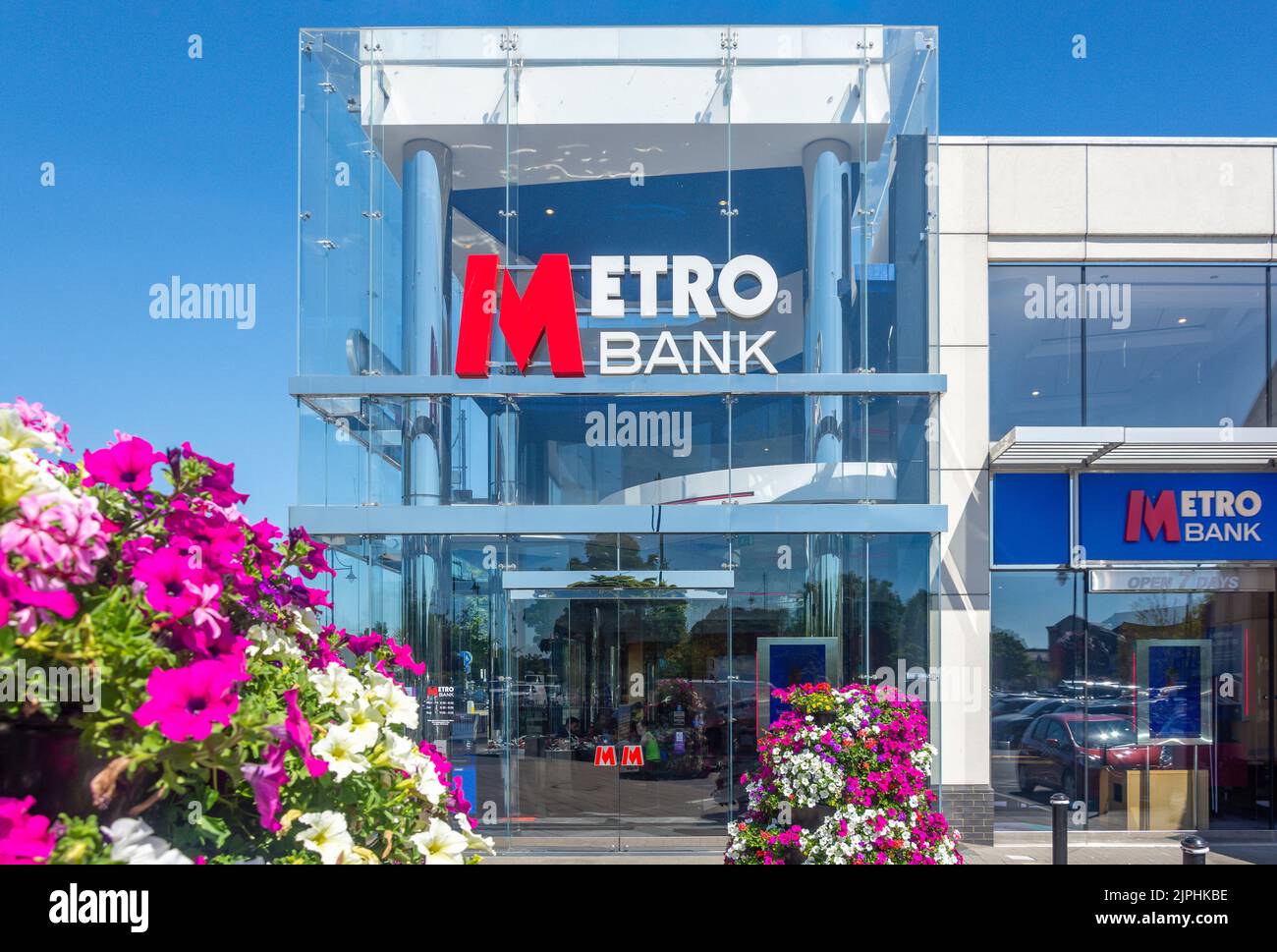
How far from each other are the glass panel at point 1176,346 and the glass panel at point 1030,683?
227 cm

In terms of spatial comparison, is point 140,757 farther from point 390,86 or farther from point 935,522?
point 390,86

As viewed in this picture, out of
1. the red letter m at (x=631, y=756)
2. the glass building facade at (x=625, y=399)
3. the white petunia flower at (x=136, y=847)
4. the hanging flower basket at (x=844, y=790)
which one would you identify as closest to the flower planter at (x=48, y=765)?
the white petunia flower at (x=136, y=847)

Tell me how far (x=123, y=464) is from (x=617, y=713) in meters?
9.35

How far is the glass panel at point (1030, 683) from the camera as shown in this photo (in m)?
10.6

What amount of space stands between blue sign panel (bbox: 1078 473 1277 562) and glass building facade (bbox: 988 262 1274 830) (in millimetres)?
Result: 48

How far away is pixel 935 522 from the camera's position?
9992mm

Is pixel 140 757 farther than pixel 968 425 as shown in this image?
No

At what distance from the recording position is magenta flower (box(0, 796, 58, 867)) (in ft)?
3.38

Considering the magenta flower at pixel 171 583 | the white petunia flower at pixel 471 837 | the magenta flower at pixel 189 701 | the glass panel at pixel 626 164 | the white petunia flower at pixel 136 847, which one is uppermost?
the glass panel at pixel 626 164

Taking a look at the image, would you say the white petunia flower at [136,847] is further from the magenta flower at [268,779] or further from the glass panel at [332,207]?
the glass panel at [332,207]

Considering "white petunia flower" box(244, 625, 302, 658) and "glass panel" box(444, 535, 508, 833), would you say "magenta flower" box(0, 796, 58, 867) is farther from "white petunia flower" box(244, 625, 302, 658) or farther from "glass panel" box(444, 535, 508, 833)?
"glass panel" box(444, 535, 508, 833)

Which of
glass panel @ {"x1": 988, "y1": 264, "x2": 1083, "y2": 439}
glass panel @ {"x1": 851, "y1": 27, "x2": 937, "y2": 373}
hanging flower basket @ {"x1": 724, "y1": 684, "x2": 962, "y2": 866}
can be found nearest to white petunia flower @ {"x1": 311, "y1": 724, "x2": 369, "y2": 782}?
hanging flower basket @ {"x1": 724, "y1": 684, "x2": 962, "y2": 866}

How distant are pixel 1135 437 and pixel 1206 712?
153 inches

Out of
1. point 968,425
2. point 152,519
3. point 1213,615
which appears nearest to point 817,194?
point 968,425
